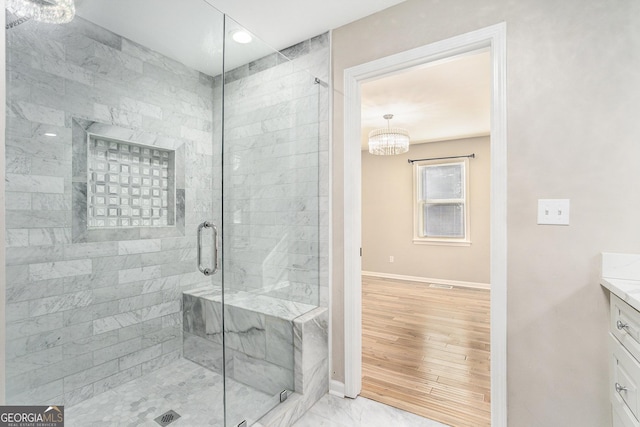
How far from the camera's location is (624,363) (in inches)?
48.7

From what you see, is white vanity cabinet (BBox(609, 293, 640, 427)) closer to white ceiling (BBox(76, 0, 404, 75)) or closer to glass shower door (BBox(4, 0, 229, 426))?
glass shower door (BBox(4, 0, 229, 426))

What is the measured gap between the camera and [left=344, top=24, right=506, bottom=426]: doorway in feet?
5.38

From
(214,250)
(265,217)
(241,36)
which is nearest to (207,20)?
(241,36)

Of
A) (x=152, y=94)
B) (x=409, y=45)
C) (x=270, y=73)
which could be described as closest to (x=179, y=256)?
(x=152, y=94)

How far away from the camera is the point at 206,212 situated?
1888 millimetres

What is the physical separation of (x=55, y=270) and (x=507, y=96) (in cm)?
247

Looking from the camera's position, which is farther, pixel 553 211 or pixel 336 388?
pixel 336 388

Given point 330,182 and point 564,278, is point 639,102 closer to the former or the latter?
point 564,278

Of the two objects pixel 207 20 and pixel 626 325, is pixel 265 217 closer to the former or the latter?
pixel 207 20

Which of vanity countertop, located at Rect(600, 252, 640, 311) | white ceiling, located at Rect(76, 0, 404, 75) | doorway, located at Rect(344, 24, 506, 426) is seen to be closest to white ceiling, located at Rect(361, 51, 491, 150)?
doorway, located at Rect(344, 24, 506, 426)

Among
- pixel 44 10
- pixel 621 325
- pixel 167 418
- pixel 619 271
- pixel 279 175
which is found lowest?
pixel 167 418

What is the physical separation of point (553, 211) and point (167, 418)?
2.22 metres

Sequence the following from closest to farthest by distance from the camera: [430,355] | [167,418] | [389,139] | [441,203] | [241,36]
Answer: [167,418] < [241,36] < [430,355] < [389,139] < [441,203]

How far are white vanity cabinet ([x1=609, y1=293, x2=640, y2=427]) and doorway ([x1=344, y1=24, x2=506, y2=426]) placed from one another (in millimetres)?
416
